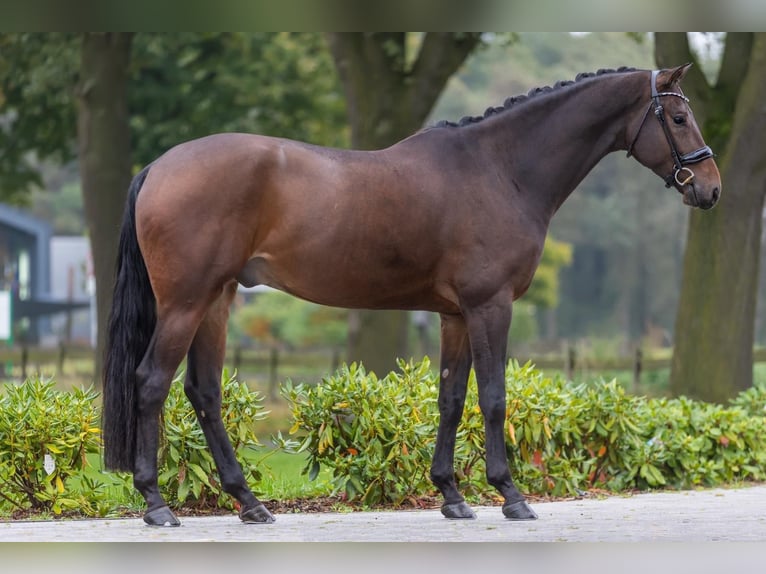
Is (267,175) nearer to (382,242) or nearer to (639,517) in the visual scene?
(382,242)

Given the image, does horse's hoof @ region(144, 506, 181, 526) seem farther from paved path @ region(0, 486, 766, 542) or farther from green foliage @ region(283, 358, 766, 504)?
green foliage @ region(283, 358, 766, 504)

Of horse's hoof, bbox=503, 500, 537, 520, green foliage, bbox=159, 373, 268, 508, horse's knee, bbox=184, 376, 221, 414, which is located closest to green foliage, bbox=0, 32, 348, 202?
green foliage, bbox=159, 373, 268, 508

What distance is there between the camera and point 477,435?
8305mm

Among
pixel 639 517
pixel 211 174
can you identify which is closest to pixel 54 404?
pixel 211 174

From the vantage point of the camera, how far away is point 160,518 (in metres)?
6.88

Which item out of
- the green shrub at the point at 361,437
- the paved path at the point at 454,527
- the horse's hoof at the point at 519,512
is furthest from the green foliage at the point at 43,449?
the horse's hoof at the point at 519,512

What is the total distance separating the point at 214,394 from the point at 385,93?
684 centimetres

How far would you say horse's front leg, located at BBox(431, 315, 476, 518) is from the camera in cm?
740

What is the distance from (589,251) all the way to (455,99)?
881cm

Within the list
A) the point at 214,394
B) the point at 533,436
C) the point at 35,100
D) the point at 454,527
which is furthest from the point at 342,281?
the point at 35,100

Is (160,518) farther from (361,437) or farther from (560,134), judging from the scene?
(560,134)

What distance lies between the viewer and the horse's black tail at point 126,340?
6887mm

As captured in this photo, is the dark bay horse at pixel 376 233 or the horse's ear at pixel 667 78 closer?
the dark bay horse at pixel 376 233

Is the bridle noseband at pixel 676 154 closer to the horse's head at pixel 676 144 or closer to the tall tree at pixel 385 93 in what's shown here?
the horse's head at pixel 676 144
